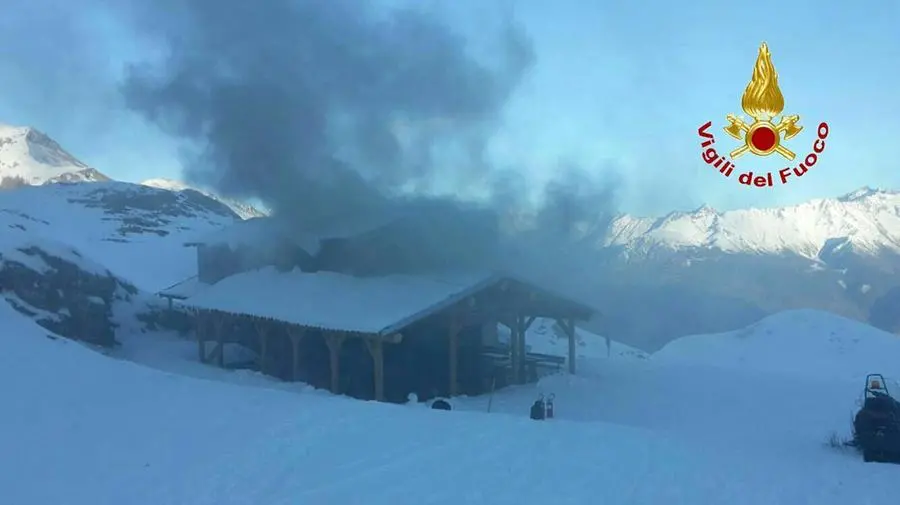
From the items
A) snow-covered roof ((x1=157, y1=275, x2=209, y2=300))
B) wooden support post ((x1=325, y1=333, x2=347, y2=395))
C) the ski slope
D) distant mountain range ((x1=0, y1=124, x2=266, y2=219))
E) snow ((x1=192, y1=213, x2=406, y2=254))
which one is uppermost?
distant mountain range ((x1=0, y1=124, x2=266, y2=219))

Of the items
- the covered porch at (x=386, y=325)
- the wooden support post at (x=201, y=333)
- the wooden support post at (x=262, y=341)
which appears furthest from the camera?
the wooden support post at (x=201, y=333)

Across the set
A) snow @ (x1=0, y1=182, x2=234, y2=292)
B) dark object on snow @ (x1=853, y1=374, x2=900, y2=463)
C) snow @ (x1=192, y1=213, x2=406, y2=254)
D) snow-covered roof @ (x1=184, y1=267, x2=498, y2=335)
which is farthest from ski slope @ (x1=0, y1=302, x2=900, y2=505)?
snow @ (x1=0, y1=182, x2=234, y2=292)

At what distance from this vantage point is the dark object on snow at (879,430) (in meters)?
10.5

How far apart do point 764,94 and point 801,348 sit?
22.6 metres

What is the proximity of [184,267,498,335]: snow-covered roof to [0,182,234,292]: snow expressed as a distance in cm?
1333

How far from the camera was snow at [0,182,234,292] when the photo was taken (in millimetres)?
44031

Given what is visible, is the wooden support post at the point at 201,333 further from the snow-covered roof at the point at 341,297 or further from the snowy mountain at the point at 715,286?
the snowy mountain at the point at 715,286

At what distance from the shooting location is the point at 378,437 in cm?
Result: 1023

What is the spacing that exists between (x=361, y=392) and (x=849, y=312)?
71575 millimetres

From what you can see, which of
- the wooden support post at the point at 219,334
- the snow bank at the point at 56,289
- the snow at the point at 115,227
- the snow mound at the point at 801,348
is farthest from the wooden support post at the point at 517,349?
the snow at the point at 115,227

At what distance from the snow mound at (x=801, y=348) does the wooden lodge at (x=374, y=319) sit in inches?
428

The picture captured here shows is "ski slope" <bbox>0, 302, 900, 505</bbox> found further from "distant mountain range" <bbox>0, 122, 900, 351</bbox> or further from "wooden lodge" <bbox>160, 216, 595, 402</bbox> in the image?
"distant mountain range" <bbox>0, 122, 900, 351</bbox>

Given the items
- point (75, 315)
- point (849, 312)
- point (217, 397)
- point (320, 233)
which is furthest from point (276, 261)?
point (849, 312)

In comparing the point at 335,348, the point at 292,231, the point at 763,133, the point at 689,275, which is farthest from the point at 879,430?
the point at 689,275
